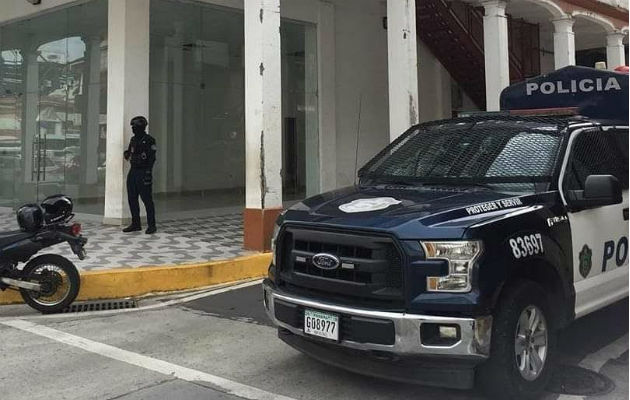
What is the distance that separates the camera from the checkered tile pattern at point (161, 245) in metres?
8.31

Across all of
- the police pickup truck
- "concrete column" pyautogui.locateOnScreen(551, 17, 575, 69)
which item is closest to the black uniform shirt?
the police pickup truck

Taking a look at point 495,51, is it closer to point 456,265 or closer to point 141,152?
point 141,152

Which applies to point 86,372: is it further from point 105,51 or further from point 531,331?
point 105,51

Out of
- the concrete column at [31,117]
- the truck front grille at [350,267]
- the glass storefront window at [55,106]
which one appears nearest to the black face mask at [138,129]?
the glass storefront window at [55,106]

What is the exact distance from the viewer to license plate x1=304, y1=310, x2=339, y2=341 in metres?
3.92

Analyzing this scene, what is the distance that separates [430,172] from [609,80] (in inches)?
126

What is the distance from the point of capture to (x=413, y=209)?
405 cm

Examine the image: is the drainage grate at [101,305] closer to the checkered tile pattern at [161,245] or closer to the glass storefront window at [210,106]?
the checkered tile pattern at [161,245]

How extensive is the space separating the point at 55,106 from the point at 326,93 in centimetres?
586

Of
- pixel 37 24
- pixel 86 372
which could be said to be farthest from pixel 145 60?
pixel 86 372

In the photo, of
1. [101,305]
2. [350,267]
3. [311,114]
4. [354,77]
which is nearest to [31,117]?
[311,114]

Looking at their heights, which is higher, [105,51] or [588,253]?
[105,51]

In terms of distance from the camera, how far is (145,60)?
11273 mm

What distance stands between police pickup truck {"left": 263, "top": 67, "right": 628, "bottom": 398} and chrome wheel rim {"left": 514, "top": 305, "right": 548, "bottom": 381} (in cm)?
1
